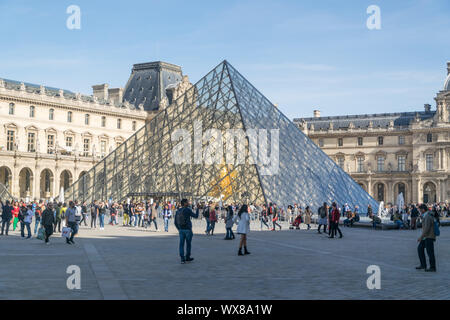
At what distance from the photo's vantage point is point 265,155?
32.2m

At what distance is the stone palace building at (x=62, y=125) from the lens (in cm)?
5788

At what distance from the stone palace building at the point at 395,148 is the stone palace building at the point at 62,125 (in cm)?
2416

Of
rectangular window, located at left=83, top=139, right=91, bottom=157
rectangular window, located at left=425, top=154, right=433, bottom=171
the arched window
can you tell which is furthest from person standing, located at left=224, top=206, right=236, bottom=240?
rectangular window, located at left=425, top=154, right=433, bottom=171

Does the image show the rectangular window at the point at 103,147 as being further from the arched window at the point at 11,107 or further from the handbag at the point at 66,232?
the handbag at the point at 66,232

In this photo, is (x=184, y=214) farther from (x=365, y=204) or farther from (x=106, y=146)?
(x=106, y=146)

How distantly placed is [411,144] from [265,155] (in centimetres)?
5118

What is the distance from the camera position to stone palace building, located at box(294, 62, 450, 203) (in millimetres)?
74625

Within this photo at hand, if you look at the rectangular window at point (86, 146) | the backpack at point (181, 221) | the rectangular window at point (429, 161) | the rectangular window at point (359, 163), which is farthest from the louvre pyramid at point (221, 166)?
the rectangular window at point (359, 163)

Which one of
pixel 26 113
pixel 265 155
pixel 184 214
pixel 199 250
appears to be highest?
pixel 26 113

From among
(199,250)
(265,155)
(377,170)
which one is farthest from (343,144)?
(199,250)

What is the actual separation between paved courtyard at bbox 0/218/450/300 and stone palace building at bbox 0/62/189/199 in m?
43.2

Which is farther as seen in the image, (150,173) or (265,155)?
(150,173)
